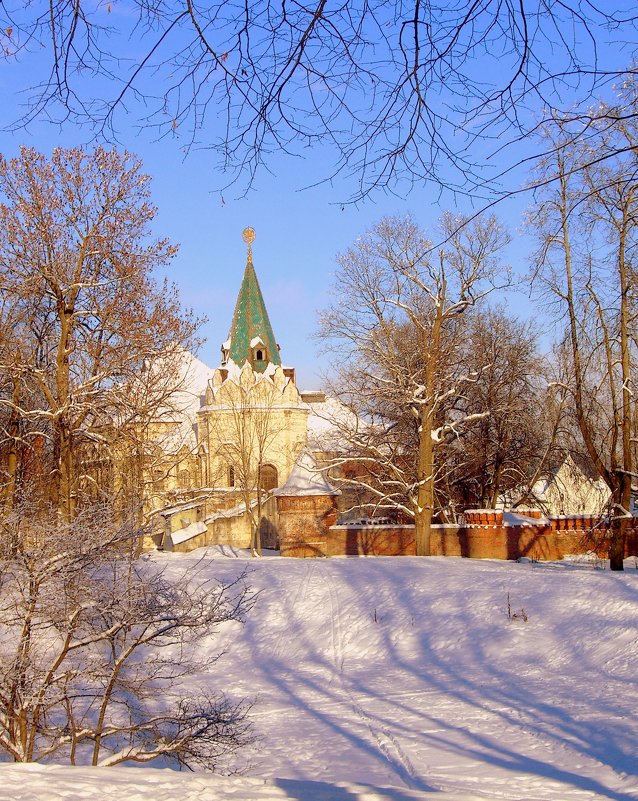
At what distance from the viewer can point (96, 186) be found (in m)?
19.2

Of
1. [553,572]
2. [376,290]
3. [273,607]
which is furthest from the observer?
[376,290]

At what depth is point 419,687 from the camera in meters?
13.3

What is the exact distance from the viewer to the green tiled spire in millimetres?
48906

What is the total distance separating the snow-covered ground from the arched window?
24.0 meters

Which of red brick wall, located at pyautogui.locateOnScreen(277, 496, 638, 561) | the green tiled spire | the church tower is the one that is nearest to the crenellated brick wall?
red brick wall, located at pyautogui.locateOnScreen(277, 496, 638, 561)

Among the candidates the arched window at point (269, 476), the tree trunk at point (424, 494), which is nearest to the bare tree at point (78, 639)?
the tree trunk at point (424, 494)

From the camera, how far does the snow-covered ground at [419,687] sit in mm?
7879

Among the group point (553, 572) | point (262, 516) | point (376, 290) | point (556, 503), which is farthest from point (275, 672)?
point (556, 503)

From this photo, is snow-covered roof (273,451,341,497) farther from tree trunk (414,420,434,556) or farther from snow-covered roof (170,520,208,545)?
snow-covered roof (170,520,208,545)

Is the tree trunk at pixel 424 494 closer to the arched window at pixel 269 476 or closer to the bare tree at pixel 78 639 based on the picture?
the bare tree at pixel 78 639

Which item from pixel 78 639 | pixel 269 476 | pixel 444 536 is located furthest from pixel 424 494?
pixel 269 476

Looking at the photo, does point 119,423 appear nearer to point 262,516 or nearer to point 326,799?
point 326,799

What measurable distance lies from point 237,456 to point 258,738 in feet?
105

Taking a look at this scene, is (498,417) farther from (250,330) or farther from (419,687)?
(250,330)
